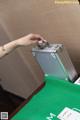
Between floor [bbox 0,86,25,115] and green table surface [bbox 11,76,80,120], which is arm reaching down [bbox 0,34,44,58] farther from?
floor [bbox 0,86,25,115]

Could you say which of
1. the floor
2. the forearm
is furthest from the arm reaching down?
the floor

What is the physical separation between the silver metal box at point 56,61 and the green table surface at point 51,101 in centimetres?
5

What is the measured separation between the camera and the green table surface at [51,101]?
1344mm

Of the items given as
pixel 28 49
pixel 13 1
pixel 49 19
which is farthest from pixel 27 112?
pixel 13 1

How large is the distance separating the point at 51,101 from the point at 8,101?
1340mm

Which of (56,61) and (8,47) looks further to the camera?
(8,47)

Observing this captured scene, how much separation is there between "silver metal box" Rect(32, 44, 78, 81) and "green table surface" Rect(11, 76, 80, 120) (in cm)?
5

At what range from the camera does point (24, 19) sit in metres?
2.01

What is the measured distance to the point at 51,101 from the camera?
1.42 m

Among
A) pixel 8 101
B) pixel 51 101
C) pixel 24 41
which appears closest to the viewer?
pixel 51 101

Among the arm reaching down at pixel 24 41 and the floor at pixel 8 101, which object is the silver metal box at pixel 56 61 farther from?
the floor at pixel 8 101

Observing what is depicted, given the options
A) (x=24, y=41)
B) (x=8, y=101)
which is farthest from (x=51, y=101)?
(x=8, y=101)

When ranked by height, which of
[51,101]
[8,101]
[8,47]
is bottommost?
[8,101]

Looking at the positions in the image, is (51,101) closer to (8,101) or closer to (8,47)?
(8,47)
